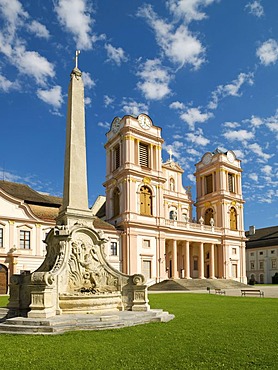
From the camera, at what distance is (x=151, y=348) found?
817 centimetres

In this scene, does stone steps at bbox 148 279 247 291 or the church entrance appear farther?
stone steps at bbox 148 279 247 291

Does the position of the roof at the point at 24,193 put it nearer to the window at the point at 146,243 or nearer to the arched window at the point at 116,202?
the arched window at the point at 116,202

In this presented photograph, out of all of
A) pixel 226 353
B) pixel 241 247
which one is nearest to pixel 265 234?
pixel 241 247

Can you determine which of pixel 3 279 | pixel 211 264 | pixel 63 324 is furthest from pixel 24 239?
pixel 63 324

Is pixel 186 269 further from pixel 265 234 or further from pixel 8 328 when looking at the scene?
pixel 8 328

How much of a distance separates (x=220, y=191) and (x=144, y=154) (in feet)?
50.2

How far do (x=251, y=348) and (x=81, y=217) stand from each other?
844 centimetres

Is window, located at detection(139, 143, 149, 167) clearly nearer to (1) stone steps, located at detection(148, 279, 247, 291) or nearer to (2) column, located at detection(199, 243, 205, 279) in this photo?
(2) column, located at detection(199, 243, 205, 279)

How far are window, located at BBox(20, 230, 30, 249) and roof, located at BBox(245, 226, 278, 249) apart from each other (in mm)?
50703

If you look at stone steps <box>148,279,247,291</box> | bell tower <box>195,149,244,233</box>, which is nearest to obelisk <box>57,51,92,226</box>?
stone steps <box>148,279,247,291</box>

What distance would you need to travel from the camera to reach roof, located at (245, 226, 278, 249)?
74.8 meters

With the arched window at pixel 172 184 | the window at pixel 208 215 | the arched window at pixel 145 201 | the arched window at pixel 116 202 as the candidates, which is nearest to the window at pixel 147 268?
the arched window at pixel 145 201

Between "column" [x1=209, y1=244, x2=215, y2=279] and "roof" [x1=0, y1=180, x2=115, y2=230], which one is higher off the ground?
"roof" [x1=0, y1=180, x2=115, y2=230]

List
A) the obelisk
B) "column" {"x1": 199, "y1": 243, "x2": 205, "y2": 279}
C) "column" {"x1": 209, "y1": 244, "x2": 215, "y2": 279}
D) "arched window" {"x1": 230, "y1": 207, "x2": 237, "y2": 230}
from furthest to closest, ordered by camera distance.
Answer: "arched window" {"x1": 230, "y1": 207, "x2": 237, "y2": 230}
"column" {"x1": 209, "y1": 244, "x2": 215, "y2": 279}
"column" {"x1": 199, "y1": 243, "x2": 205, "y2": 279}
the obelisk
